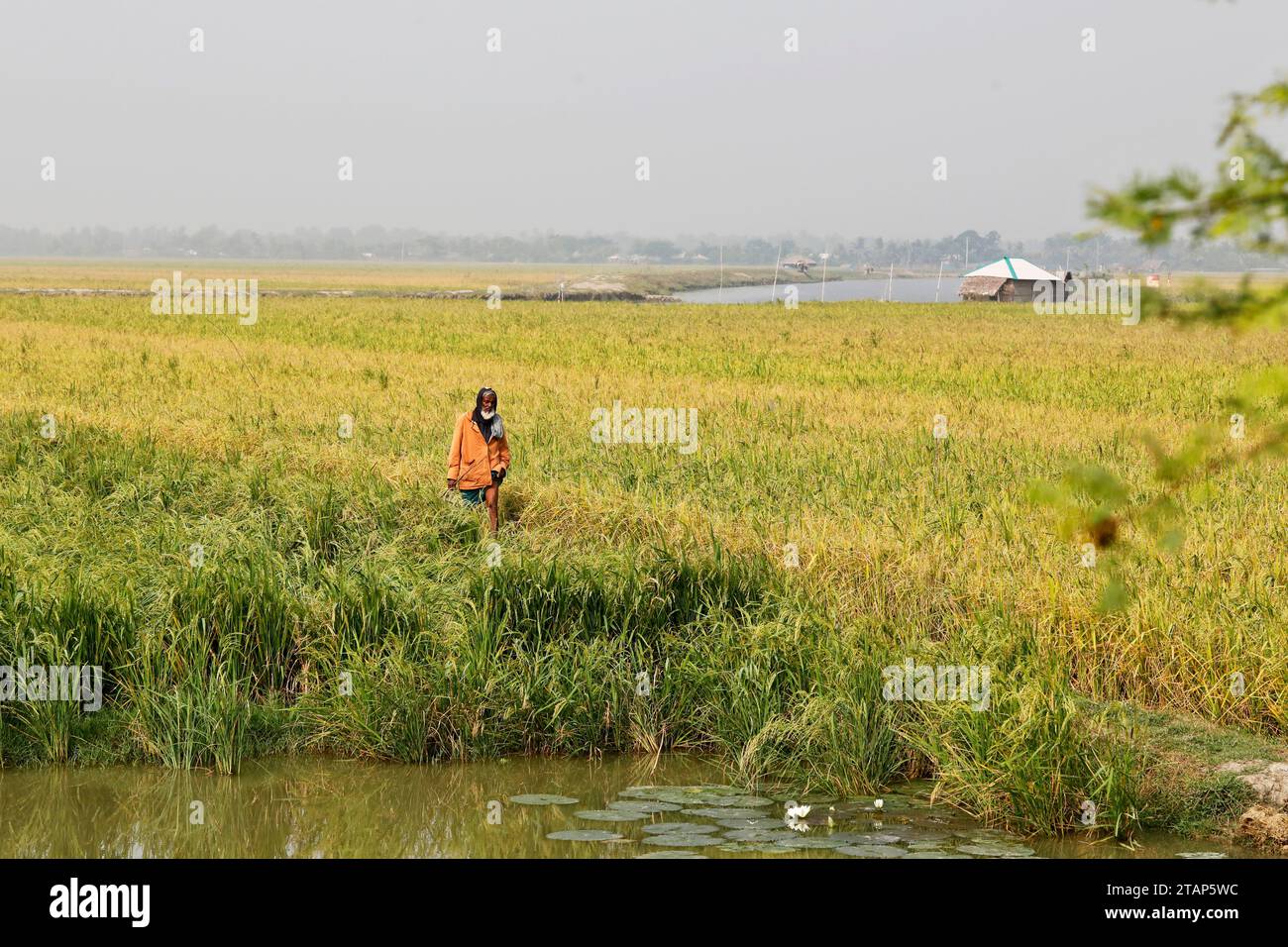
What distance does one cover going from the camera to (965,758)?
704 centimetres

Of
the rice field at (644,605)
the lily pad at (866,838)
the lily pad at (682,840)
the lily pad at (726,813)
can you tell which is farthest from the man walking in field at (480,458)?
the lily pad at (866,838)

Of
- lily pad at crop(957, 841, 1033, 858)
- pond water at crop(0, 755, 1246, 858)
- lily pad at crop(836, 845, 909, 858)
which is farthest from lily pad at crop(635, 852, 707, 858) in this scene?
lily pad at crop(957, 841, 1033, 858)

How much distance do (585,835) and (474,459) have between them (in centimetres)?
535

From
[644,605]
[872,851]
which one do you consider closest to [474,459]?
[644,605]

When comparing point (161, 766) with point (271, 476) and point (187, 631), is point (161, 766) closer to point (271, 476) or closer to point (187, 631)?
point (187, 631)

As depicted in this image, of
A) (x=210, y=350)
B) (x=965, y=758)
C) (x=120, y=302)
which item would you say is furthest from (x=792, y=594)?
(x=120, y=302)

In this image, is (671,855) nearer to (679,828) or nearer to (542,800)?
(679,828)

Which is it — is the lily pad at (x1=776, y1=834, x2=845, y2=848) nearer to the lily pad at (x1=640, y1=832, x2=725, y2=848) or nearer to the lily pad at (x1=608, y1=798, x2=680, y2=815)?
the lily pad at (x1=640, y1=832, x2=725, y2=848)

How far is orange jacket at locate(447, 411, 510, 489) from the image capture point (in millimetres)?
11617

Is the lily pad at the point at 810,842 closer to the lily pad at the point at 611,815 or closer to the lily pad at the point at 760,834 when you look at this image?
the lily pad at the point at 760,834

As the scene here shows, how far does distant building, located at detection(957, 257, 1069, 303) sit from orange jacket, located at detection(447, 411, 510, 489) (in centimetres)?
6839

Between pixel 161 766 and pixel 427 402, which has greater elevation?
pixel 427 402

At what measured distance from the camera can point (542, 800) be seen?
7.32 meters

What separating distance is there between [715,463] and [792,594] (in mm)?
4971
